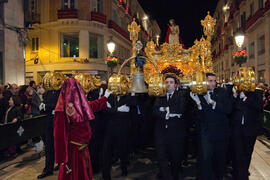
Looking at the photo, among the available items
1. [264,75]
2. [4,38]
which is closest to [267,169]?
[4,38]

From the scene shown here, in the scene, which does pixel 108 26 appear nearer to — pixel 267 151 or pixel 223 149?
pixel 267 151

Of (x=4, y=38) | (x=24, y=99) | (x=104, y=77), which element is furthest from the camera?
(x=104, y=77)

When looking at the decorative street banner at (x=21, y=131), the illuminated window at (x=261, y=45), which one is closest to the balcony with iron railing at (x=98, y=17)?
the illuminated window at (x=261, y=45)

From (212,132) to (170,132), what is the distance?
753 millimetres

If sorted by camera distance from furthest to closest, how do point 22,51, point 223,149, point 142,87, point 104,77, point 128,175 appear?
point 104,77, point 22,51, point 128,175, point 142,87, point 223,149

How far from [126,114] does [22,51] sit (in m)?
11.6

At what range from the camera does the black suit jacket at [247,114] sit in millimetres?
4871

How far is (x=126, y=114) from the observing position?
5441 mm

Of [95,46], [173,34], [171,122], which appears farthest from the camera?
[95,46]

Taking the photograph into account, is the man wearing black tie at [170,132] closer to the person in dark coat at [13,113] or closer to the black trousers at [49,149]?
the black trousers at [49,149]

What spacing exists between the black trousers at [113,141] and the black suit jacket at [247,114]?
7.48ft

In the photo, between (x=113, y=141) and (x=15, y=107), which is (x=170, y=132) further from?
(x=15, y=107)

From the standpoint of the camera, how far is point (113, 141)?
5273 millimetres

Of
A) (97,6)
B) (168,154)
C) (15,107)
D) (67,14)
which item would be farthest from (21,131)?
(97,6)
